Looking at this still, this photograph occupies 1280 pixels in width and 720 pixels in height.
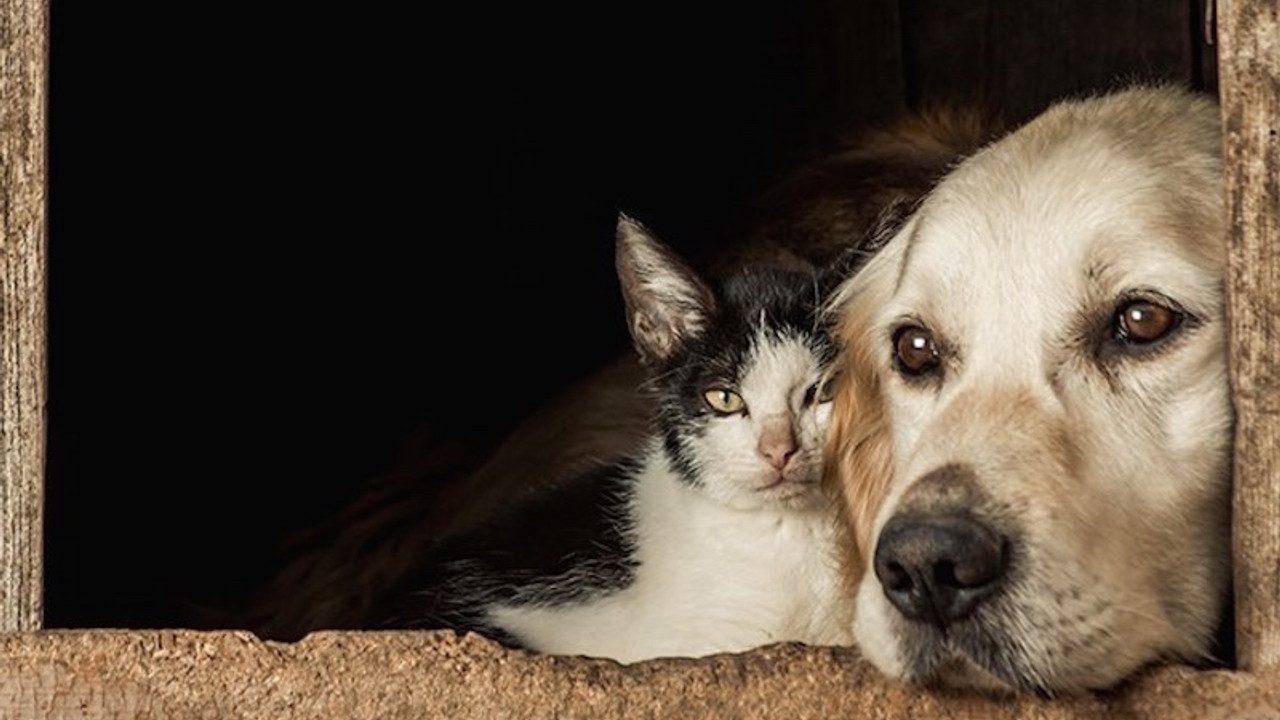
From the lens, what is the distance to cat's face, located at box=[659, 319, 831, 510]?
3.38m

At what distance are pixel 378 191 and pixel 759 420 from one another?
2414 millimetres

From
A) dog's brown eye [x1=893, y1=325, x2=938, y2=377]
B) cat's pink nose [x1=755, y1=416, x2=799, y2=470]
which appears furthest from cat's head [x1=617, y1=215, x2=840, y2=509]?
dog's brown eye [x1=893, y1=325, x2=938, y2=377]

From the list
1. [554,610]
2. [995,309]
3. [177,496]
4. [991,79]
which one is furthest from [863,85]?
[995,309]

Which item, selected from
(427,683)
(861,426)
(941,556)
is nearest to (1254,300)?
(941,556)

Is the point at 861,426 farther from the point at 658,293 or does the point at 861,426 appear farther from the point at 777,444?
the point at 658,293

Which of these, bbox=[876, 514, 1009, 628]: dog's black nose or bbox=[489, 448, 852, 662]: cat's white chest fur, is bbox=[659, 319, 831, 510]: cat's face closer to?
bbox=[489, 448, 852, 662]: cat's white chest fur

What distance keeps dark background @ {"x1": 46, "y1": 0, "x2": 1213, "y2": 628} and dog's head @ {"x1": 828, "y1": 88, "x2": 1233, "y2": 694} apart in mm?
2077

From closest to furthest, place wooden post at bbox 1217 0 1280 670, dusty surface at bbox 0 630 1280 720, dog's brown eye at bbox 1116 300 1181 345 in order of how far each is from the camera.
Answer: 1. wooden post at bbox 1217 0 1280 670
2. dusty surface at bbox 0 630 1280 720
3. dog's brown eye at bbox 1116 300 1181 345

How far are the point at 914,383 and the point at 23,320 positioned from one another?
1.14m

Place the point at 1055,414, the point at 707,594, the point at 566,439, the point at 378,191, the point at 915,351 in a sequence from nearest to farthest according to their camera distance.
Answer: the point at 1055,414, the point at 915,351, the point at 707,594, the point at 566,439, the point at 378,191

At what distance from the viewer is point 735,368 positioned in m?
3.48

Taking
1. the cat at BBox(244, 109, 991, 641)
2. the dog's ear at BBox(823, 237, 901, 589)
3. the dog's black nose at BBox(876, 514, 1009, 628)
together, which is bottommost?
the cat at BBox(244, 109, 991, 641)

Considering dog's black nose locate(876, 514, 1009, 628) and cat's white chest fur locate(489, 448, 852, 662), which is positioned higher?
dog's black nose locate(876, 514, 1009, 628)

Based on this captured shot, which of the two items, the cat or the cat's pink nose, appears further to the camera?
the cat
